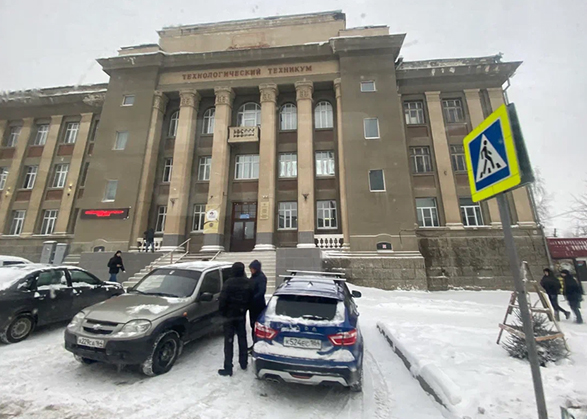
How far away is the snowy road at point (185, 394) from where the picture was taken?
354 centimetres

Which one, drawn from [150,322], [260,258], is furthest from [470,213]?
[150,322]

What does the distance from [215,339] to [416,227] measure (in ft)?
47.1

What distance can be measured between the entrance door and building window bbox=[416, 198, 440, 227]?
11.0m

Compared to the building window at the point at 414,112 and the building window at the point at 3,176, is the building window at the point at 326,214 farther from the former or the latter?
the building window at the point at 3,176

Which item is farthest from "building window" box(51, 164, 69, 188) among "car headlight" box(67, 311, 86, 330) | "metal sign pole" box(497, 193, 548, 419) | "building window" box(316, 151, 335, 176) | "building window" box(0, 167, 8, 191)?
"metal sign pole" box(497, 193, 548, 419)

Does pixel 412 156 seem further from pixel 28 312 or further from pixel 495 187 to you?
pixel 28 312

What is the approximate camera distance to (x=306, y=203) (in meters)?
17.3

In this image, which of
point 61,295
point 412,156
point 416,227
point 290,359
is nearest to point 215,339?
point 290,359

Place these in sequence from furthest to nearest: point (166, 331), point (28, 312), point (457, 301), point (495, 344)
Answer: point (457, 301)
point (28, 312)
point (495, 344)
point (166, 331)

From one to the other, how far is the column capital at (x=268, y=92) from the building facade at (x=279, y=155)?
0.11 metres

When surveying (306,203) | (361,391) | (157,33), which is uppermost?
(157,33)

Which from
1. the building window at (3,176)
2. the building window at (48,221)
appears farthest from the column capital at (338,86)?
the building window at (3,176)

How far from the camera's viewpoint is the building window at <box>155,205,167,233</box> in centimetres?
1883

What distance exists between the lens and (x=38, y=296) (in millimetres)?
6348
